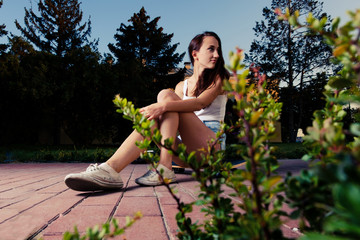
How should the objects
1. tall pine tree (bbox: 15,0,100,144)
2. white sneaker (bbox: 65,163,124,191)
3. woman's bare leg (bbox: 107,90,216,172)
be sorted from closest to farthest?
white sneaker (bbox: 65,163,124,191), woman's bare leg (bbox: 107,90,216,172), tall pine tree (bbox: 15,0,100,144)

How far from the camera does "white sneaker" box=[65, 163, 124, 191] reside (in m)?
1.93

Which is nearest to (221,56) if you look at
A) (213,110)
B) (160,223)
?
(213,110)

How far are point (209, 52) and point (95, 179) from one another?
5.26 feet

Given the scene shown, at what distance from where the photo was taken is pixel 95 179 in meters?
1.98

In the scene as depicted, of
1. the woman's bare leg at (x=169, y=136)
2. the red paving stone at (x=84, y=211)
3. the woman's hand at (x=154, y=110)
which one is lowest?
the red paving stone at (x=84, y=211)

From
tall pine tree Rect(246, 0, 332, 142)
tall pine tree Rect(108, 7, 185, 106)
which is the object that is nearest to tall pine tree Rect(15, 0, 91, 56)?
tall pine tree Rect(108, 7, 185, 106)

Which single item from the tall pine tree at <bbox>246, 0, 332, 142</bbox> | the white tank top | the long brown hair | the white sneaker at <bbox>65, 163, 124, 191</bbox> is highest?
the tall pine tree at <bbox>246, 0, 332, 142</bbox>

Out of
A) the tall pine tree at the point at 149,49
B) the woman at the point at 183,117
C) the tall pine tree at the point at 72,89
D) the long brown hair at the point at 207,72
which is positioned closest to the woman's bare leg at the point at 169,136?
the woman at the point at 183,117

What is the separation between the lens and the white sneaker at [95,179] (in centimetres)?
193

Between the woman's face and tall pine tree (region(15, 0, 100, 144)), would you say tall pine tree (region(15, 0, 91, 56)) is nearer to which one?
tall pine tree (region(15, 0, 100, 144))

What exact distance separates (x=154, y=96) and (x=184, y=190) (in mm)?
16364

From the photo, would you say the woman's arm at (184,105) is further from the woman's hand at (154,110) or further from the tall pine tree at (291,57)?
the tall pine tree at (291,57)

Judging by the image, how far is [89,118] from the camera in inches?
630

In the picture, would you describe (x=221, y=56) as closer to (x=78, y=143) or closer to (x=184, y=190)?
(x=184, y=190)
